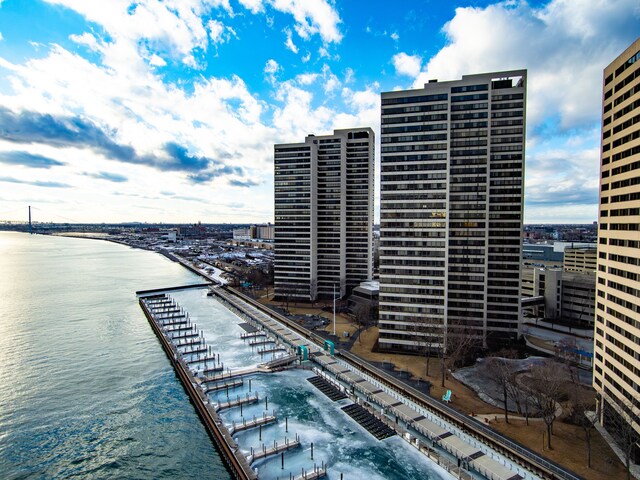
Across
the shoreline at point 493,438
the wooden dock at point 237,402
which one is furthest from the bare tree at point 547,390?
the wooden dock at point 237,402

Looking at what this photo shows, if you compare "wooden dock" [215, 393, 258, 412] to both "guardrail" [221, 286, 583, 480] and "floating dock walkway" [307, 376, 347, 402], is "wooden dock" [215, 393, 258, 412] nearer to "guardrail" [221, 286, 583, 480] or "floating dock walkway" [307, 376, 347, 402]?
"floating dock walkway" [307, 376, 347, 402]

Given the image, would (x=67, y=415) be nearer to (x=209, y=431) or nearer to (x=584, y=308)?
(x=209, y=431)

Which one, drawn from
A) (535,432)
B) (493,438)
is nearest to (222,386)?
(493,438)

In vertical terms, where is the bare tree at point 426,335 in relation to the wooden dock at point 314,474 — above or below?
above

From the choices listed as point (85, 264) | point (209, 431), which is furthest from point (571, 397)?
point (85, 264)

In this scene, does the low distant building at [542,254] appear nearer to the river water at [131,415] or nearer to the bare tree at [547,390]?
the bare tree at [547,390]

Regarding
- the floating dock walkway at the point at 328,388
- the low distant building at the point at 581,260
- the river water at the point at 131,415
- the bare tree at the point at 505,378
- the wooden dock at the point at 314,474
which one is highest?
the low distant building at the point at 581,260

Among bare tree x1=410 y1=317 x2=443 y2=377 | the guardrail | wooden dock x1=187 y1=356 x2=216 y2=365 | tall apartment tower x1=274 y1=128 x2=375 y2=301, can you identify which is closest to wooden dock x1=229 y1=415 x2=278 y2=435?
the guardrail
